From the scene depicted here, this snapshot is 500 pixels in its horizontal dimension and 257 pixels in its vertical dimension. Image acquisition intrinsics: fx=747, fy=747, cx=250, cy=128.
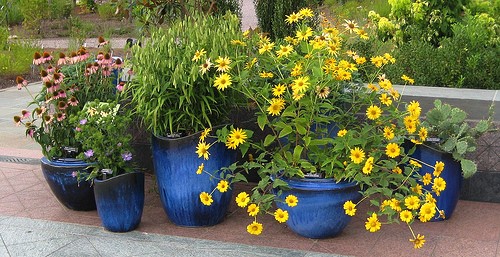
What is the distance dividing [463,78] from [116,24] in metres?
11.4

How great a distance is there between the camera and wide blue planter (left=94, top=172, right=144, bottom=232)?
15.0 feet

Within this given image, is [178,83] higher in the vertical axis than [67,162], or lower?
higher

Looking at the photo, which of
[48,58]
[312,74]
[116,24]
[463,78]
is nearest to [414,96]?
[463,78]

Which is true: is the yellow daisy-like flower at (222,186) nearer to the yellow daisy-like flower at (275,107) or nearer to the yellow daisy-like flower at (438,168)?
the yellow daisy-like flower at (275,107)

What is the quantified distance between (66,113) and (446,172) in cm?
252

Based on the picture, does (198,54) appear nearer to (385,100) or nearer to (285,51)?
(285,51)

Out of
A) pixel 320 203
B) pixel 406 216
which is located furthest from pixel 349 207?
pixel 406 216

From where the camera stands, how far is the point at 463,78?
683 cm

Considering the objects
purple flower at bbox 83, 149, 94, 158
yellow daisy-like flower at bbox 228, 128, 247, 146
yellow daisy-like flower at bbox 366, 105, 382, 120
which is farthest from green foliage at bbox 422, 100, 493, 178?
purple flower at bbox 83, 149, 94, 158

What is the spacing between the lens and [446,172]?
15.5 feet

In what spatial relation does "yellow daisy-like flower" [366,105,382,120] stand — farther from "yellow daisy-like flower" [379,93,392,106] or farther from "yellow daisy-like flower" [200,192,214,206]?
"yellow daisy-like flower" [200,192,214,206]

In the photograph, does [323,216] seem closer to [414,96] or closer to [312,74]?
[312,74]

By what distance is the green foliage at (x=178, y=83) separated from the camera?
4445 millimetres

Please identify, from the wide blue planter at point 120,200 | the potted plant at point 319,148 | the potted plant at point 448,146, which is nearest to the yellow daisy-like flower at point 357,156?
the potted plant at point 319,148
